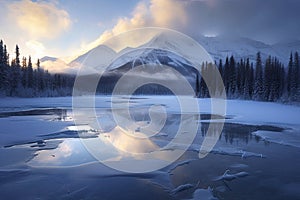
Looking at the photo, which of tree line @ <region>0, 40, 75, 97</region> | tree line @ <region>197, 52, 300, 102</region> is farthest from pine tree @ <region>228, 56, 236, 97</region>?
tree line @ <region>0, 40, 75, 97</region>

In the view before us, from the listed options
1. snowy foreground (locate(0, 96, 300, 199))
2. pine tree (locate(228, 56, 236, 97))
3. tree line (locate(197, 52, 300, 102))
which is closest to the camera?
snowy foreground (locate(0, 96, 300, 199))

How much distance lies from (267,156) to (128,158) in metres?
6.35

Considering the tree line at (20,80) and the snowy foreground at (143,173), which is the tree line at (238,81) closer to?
the tree line at (20,80)

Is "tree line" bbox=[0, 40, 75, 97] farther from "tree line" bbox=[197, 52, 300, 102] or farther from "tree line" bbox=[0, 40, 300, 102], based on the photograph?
"tree line" bbox=[197, 52, 300, 102]

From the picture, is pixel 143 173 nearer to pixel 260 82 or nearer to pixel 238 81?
pixel 260 82

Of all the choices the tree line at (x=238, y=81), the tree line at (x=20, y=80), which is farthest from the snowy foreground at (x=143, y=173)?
the tree line at (x=20, y=80)

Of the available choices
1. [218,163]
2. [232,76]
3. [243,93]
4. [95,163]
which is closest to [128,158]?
[95,163]

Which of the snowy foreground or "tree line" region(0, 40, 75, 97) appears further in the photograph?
"tree line" region(0, 40, 75, 97)

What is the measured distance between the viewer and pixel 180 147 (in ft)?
43.3

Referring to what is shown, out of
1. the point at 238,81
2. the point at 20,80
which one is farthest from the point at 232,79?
the point at 20,80

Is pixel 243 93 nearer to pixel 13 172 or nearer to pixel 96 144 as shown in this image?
pixel 96 144

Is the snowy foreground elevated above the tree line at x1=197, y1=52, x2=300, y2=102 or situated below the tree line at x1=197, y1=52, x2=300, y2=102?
below

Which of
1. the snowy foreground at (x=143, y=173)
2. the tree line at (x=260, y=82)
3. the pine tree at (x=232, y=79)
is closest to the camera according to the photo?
the snowy foreground at (x=143, y=173)

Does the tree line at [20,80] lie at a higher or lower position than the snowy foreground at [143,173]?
higher
